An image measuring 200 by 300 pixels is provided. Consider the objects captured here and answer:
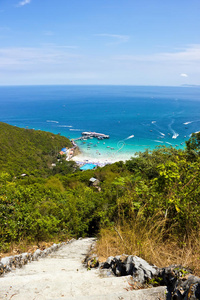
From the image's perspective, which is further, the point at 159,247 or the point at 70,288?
the point at 159,247

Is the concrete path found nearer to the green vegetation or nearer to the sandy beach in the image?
the green vegetation

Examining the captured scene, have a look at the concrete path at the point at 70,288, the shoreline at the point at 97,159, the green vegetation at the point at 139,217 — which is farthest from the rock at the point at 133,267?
the shoreline at the point at 97,159

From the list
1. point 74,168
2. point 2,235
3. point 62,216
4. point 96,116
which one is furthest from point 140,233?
point 96,116

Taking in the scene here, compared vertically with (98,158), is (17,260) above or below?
above

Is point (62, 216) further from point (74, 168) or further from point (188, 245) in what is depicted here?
point (74, 168)

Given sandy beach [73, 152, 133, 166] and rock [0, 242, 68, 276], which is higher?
rock [0, 242, 68, 276]

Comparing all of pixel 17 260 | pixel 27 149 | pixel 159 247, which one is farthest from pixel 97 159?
pixel 159 247

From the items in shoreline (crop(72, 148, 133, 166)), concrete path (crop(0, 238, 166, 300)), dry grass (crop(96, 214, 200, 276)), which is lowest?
shoreline (crop(72, 148, 133, 166))

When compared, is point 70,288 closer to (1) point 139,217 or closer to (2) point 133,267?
(2) point 133,267

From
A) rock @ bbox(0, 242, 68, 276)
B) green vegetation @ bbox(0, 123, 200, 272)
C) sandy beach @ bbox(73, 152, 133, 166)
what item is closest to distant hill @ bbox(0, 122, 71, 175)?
sandy beach @ bbox(73, 152, 133, 166)
